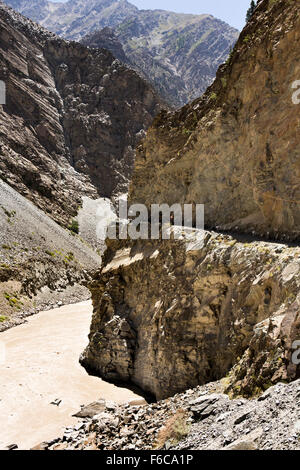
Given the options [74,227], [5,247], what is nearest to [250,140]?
[5,247]

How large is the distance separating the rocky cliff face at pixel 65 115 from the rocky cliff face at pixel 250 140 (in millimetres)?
61568

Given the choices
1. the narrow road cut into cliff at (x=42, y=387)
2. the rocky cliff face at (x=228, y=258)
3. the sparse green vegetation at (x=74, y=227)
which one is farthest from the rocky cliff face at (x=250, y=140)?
the sparse green vegetation at (x=74, y=227)

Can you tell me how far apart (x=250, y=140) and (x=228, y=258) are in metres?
4.58

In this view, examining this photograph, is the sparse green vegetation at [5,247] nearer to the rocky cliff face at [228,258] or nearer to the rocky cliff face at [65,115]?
the rocky cliff face at [65,115]

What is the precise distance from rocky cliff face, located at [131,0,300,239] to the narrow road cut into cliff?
30.7ft

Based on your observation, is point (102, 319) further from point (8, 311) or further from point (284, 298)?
point (8, 311)

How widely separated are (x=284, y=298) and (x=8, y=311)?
36409mm

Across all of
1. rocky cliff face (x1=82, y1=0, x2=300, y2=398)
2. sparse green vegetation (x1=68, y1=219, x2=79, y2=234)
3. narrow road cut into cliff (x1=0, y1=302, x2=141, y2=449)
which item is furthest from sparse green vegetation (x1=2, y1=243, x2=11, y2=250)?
rocky cliff face (x1=82, y1=0, x2=300, y2=398)

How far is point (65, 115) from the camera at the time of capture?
366 ft

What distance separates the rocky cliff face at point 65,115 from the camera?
8650 centimetres

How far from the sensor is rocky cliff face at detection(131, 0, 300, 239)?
38.2 feet

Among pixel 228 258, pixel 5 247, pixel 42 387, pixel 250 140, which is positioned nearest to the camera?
pixel 228 258

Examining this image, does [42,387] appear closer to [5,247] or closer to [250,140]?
[250,140]
